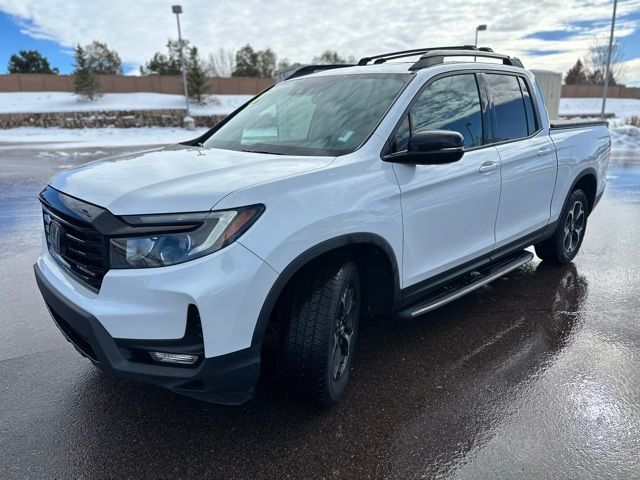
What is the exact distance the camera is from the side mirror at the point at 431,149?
289 centimetres

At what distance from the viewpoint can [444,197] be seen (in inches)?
130

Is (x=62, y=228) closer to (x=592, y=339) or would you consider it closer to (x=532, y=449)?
(x=532, y=449)

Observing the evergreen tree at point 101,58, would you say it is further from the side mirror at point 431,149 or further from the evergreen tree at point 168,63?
the side mirror at point 431,149

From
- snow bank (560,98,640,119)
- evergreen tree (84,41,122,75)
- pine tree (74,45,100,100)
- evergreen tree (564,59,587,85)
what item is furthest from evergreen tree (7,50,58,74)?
evergreen tree (564,59,587,85)

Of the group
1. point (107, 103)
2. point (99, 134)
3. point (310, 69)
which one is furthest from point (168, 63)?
point (310, 69)

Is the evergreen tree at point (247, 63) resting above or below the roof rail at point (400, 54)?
above

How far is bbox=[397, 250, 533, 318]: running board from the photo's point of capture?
328cm

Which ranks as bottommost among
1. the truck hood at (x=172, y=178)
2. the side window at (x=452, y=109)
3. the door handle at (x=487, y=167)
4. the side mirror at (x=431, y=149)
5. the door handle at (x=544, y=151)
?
the door handle at (x=487, y=167)

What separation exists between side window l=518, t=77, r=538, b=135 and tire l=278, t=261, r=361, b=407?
2.63 meters

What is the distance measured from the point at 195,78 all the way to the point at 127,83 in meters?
10.8

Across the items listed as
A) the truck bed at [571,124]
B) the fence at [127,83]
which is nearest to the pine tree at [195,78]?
the fence at [127,83]

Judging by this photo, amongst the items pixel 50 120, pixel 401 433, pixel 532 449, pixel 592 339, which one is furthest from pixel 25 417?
pixel 50 120

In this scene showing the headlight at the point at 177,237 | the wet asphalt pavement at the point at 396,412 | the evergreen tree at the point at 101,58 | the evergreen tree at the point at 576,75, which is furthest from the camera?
the evergreen tree at the point at 576,75

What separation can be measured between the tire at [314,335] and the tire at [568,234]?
3166 mm
